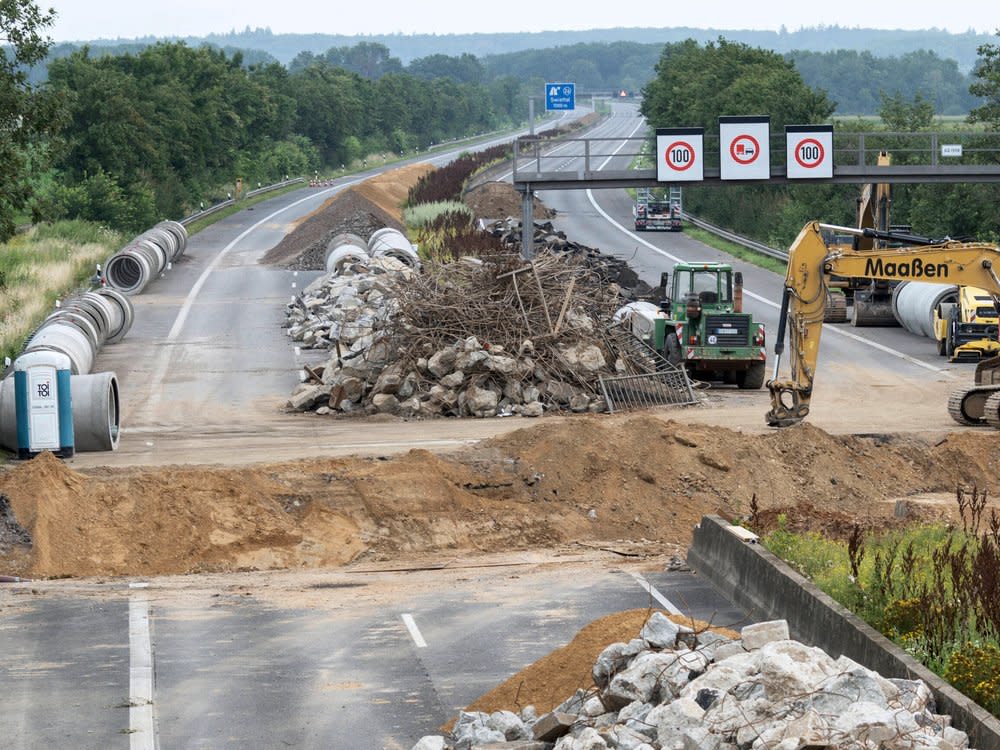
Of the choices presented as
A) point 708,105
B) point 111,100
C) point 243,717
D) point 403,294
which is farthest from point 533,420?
point 708,105

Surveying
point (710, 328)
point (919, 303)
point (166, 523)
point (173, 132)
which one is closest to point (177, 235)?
point (173, 132)

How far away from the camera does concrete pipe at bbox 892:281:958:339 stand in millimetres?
41375

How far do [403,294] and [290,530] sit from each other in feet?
36.6

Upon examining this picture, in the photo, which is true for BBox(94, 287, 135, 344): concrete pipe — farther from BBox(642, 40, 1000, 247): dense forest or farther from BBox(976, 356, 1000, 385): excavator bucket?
BBox(642, 40, 1000, 247): dense forest

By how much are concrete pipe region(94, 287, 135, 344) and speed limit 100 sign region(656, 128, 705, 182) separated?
15.9 m

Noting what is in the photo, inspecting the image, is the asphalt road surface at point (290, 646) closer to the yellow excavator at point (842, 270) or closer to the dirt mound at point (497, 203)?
the yellow excavator at point (842, 270)

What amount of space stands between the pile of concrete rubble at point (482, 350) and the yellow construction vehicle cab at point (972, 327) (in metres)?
9.75

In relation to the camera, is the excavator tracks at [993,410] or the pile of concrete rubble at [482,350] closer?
the excavator tracks at [993,410]

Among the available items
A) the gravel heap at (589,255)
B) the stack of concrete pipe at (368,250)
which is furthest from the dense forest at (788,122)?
the stack of concrete pipe at (368,250)

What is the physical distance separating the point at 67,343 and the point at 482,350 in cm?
943

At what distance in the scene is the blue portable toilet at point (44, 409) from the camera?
26.5 meters

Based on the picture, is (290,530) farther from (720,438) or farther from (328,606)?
(720,438)

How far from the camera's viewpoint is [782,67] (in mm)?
95062

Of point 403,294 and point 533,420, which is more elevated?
point 403,294
